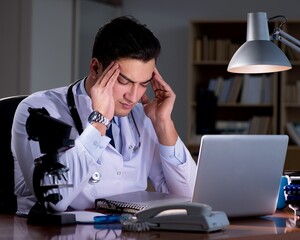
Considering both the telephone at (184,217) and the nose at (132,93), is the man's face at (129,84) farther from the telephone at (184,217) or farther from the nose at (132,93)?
the telephone at (184,217)

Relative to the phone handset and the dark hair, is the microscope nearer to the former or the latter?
the phone handset

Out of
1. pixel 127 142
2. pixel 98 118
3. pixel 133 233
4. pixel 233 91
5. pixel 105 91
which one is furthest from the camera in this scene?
pixel 233 91

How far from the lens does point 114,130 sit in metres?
2.62

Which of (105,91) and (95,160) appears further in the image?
(105,91)

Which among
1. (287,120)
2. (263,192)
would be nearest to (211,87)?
(287,120)

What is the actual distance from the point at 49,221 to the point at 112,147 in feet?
1.72

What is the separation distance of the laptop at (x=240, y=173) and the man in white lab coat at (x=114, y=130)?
0.40 metres

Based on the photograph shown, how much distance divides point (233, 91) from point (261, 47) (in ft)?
13.9

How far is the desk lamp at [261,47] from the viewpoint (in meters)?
2.39

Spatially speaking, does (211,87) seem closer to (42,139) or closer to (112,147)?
(112,147)

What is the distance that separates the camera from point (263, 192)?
7.25 feet

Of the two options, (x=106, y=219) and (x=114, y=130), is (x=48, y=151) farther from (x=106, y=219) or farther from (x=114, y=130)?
(x=114, y=130)

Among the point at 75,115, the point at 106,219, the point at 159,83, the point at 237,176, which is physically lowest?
the point at 106,219

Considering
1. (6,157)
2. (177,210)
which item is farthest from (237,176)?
(6,157)
